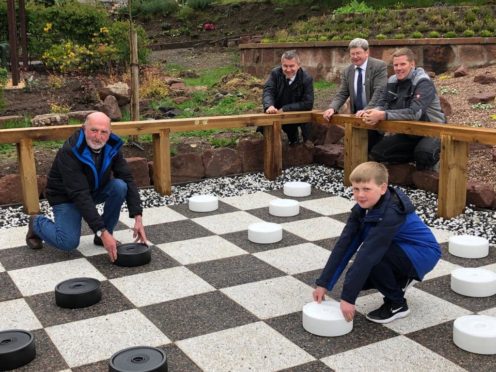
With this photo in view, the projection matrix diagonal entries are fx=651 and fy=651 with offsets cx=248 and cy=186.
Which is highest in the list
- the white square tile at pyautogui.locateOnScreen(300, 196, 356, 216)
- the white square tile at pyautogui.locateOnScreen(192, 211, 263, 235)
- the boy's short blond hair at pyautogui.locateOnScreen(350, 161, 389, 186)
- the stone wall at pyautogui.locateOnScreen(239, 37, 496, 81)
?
the stone wall at pyautogui.locateOnScreen(239, 37, 496, 81)

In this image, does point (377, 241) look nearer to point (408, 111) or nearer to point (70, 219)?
point (70, 219)

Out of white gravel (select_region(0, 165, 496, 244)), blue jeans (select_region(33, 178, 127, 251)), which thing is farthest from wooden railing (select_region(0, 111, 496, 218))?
blue jeans (select_region(33, 178, 127, 251))

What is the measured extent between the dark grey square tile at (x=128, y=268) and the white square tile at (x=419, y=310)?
4.39 ft

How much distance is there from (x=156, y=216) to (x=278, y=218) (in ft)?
3.34

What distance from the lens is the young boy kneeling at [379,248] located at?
3.11 metres

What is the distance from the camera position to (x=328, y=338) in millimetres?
3141

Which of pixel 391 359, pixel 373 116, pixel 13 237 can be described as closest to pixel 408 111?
pixel 373 116

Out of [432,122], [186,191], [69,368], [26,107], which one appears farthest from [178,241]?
[26,107]

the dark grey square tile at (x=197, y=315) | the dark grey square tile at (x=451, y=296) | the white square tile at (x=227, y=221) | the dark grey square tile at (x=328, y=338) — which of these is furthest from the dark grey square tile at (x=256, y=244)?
the dark grey square tile at (x=328, y=338)

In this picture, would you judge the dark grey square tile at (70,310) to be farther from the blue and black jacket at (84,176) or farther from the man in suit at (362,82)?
the man in suit at (362,82)

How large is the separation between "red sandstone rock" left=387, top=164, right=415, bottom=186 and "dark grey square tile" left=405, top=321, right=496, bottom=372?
119 inches

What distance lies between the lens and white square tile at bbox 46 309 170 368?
3.00 meters

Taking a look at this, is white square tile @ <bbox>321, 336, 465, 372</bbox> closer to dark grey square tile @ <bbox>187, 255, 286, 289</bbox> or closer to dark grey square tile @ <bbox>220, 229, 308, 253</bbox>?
dark grey square tile @ <bbox>187, 255, 286, 289</bbox>

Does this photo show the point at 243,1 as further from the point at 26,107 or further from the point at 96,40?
the point at 26,107
